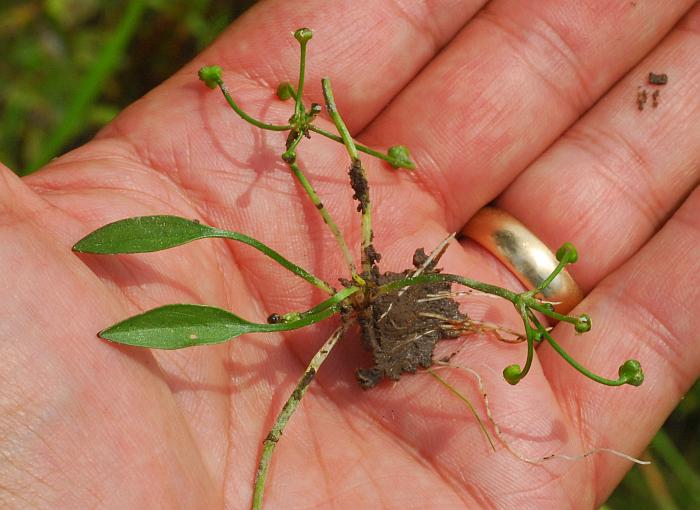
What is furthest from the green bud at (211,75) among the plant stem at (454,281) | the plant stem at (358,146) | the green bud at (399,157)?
the plant stem at (454,281)

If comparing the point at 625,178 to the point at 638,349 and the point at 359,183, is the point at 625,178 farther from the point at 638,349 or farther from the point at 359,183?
the point at 359,183

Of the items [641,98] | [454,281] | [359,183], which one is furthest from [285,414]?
[641,98]

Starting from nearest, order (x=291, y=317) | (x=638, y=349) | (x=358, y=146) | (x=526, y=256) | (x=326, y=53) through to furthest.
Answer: (x=291, y=317)
(x=358, y=146)
(x=638, y=349)
(x=326, y=53)
(x=526, y=256)

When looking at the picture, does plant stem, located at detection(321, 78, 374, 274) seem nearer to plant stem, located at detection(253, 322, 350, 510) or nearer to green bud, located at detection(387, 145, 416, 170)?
plant stem, located at detection(253, 322, 350, 510)

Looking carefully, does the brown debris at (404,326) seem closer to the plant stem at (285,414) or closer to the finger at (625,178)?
the plant stem at (285,414)

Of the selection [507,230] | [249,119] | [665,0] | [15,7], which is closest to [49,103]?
[15,7]

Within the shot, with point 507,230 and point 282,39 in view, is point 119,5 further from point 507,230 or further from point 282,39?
point 507,230
